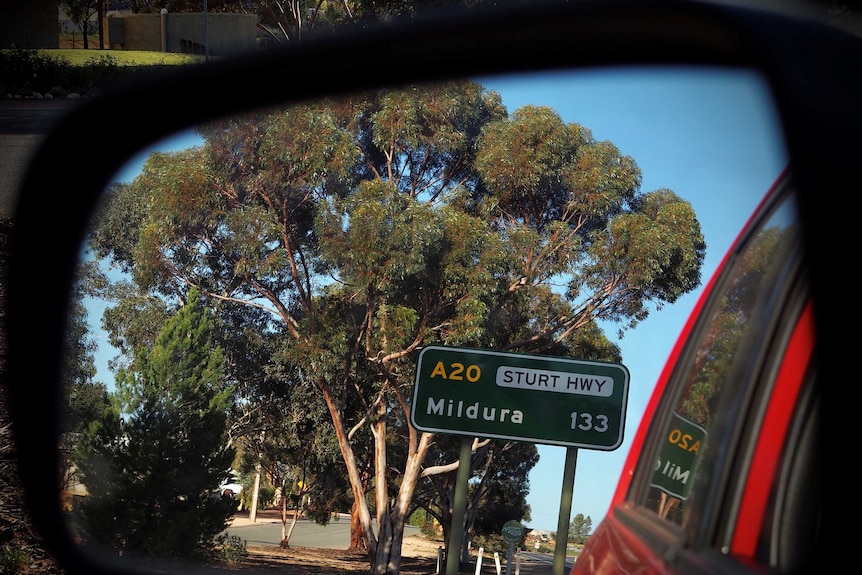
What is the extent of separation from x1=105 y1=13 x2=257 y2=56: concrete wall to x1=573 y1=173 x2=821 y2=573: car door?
37827mm

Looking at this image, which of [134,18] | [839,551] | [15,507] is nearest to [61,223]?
[839,551]

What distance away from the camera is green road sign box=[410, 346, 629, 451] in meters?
7.27

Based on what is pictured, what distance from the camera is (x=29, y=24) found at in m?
42.2

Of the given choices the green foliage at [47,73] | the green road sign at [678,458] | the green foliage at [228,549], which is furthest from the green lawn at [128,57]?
the green road sign at [678,458]

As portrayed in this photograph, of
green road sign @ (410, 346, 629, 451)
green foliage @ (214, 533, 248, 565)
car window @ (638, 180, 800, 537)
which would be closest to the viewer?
car window @ (638, 180, 800, 537)

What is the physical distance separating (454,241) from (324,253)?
1.66 m

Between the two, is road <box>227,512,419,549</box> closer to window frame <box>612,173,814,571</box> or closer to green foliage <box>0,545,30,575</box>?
green foliage <box>0,545,30,575</box>

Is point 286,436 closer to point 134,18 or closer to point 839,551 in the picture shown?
point 839,551

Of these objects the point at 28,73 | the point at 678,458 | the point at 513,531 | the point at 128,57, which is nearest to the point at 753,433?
the point at 678,458

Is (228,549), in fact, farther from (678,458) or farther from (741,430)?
(741,430)

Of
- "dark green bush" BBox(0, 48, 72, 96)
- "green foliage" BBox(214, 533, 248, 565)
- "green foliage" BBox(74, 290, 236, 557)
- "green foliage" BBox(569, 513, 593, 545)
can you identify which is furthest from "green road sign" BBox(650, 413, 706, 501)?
"dark green bush" BBox(0, 48, 72, 96)

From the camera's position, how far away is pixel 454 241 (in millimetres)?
13344

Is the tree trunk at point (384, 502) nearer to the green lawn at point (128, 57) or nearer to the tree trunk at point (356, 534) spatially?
the tree trunk at point (356, 534)

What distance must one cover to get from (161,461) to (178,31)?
1547 inches
